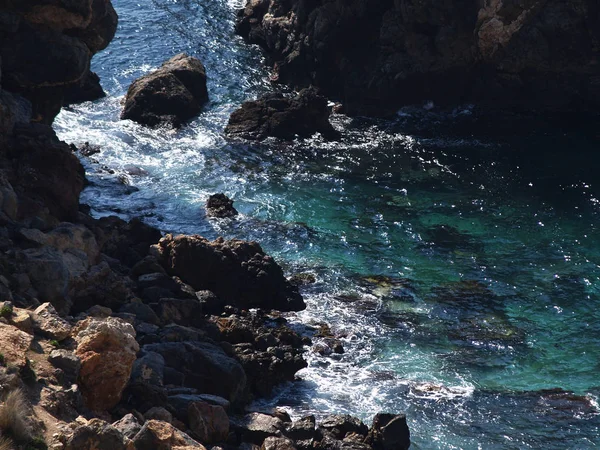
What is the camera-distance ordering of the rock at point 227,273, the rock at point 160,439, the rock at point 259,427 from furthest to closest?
the rock at point 227,273, the rock at point 259,427, the rock at point 160,439

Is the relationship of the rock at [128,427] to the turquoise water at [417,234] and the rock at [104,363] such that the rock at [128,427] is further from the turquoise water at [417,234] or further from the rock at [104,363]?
the turquoise water at [417,234]

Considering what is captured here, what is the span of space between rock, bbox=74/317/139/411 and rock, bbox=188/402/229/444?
2133 mm

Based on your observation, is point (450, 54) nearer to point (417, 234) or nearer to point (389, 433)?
point (417, 234)

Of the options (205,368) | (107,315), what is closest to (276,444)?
(205,368)

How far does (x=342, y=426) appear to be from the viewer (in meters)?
24.2

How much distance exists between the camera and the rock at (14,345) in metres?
16.8

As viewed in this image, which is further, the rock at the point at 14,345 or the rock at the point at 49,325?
the rock at the point at 49,325

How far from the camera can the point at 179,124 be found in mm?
51844

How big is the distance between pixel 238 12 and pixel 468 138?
2614cm

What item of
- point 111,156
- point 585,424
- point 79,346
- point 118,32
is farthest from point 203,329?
point 118,32

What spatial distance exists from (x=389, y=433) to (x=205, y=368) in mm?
5471

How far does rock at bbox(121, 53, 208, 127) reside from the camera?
52.2 meters

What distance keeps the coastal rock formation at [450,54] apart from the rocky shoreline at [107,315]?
678 inches

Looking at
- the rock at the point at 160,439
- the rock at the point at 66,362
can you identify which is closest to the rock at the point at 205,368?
the rock at the point at 66,362
